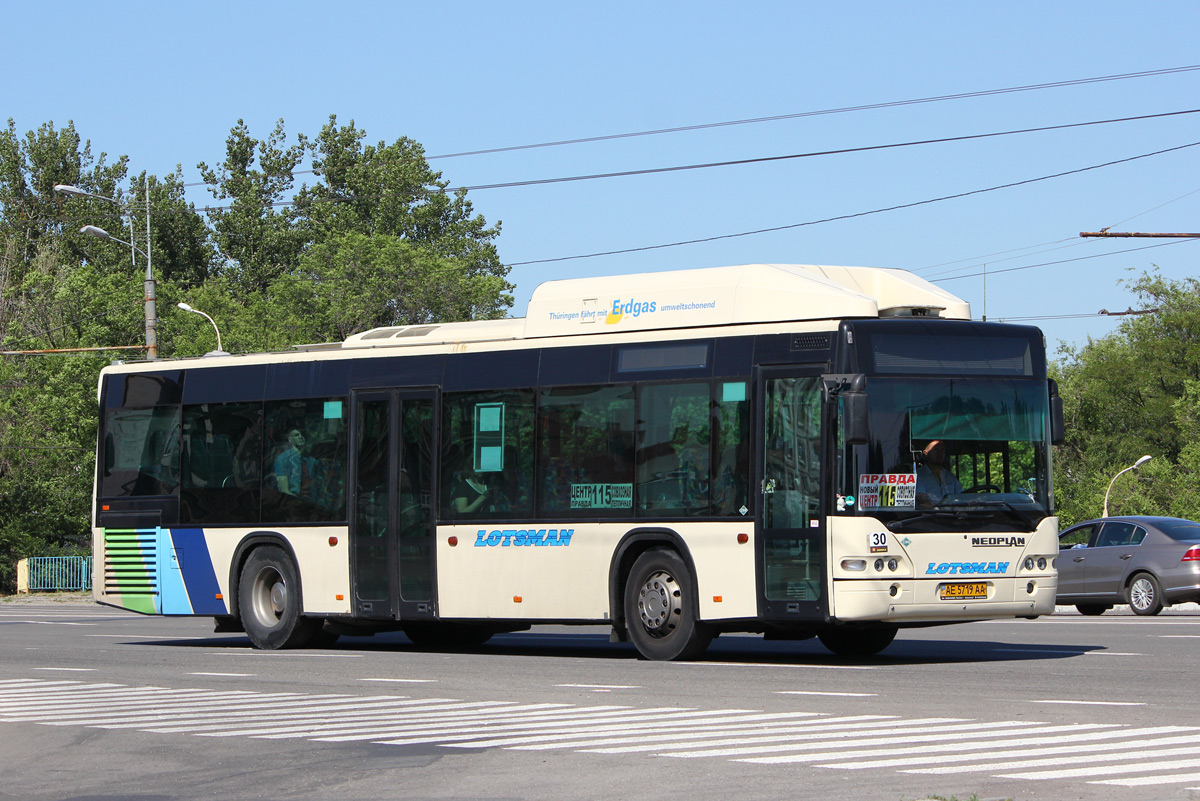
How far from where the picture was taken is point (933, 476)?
617 inches

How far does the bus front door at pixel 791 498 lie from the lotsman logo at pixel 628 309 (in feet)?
5.70

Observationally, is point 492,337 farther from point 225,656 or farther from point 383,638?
point 383,638

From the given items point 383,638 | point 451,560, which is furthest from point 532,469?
point 383,638

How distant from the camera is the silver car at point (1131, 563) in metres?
25.4

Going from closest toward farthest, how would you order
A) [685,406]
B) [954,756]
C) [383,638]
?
[954,756], [685,406], [383,638]

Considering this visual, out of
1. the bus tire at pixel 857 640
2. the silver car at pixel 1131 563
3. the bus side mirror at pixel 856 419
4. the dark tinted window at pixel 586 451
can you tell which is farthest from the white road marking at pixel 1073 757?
the silver car at pixel 1131 563

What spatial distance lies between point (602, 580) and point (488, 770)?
25.4ft

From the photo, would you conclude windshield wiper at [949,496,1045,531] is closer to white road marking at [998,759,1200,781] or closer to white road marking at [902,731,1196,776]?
white road marking at [902,731,1196,776]

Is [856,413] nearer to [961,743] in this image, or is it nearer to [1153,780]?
[961,743]

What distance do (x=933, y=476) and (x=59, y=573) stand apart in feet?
134

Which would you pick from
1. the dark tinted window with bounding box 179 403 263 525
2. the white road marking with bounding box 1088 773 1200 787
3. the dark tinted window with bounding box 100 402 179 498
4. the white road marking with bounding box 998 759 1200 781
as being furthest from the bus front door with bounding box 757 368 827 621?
the dark tinted window with bounding box 100 402 179 498

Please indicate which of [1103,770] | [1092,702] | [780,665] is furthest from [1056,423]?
[1103,770]

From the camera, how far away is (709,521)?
16359mm

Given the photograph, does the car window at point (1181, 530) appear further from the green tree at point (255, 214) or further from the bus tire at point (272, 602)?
the green tree at point (255, 214)
